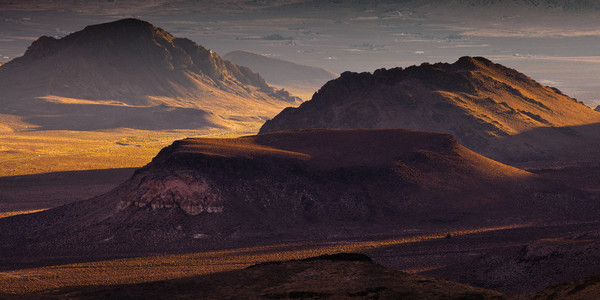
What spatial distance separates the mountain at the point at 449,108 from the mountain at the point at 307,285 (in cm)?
8406

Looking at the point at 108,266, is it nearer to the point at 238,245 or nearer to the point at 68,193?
the point at 238,245

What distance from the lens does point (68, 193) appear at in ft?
345

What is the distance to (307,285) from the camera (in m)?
39.1

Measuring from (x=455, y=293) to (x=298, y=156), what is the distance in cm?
4992

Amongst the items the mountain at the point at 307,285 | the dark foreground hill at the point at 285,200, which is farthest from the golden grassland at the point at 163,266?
the mountain at the point at 307,285

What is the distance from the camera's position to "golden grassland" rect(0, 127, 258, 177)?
448 feet

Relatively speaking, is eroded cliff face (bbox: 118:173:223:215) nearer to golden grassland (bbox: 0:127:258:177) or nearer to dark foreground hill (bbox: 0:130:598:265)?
dark foreground hill (bbox: 0:130:598:265)

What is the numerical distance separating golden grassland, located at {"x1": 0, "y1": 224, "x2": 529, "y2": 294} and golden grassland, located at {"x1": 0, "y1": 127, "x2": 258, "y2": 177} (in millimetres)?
74017

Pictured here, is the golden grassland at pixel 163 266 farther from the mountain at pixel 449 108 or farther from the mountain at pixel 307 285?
the mountain at pixel 449 108

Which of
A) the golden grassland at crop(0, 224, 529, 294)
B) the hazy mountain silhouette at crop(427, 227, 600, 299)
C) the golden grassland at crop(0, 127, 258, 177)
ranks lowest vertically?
the golden grassland at crop(0, 224, 529, 294)

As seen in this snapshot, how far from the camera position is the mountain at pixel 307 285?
35562mm

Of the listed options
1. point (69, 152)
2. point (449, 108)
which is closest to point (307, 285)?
point (449, 108)

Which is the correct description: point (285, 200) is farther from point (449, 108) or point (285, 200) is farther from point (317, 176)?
point (449, 108)

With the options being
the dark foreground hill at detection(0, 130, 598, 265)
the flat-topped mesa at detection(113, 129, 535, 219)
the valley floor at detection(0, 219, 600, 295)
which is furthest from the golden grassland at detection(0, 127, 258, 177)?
the valley floor at detection(0, 219, 600, 295)
